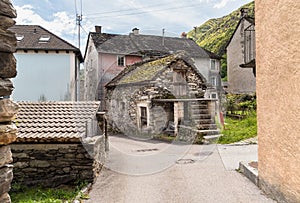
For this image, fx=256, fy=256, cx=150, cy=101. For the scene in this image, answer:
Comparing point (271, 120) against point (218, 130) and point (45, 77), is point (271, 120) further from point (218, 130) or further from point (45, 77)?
point (45, 77)

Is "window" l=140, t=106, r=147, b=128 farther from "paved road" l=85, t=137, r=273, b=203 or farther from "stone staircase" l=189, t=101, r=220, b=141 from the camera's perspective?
"paved road" l=85, t=137, r=273, b=203

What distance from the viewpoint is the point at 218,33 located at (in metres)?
47.6

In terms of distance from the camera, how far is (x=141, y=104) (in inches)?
561

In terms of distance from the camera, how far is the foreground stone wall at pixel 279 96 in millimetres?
3762

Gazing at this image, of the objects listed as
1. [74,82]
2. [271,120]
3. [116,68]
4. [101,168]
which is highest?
[116,68]

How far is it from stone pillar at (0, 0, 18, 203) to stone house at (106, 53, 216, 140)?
1037cm

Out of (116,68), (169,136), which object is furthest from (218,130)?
(116,68)

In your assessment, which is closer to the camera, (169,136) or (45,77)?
→ (169,136)

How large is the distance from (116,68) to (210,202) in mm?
18433

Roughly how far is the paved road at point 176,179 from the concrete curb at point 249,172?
0.36 feet

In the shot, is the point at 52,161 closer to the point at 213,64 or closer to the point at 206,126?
the point at 206,126

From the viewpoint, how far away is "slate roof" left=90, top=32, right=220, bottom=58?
22525mm

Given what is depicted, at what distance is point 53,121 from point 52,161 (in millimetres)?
1093

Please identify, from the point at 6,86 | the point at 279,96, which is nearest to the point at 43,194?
the point at 6,86
